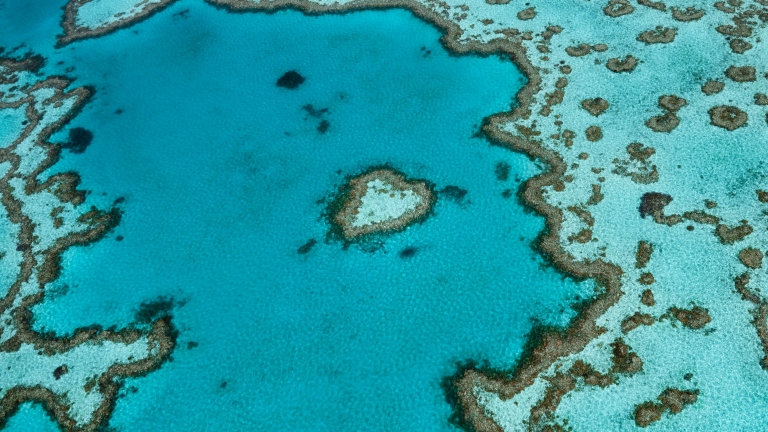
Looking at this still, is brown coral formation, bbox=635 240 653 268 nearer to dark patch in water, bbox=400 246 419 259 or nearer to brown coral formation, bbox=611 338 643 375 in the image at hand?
brown coral formation, bbox=611 338 643 375

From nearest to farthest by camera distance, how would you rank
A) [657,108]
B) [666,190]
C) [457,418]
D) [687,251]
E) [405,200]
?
[457,418] → [687,251] → [666,190] → [405,200] → [657,108]

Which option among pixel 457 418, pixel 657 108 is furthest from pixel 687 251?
pixel 457 418

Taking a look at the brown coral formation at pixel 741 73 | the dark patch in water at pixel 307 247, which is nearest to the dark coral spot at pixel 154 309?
the dark patch in water at pixel 307 247

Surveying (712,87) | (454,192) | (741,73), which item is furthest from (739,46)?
(454,192)

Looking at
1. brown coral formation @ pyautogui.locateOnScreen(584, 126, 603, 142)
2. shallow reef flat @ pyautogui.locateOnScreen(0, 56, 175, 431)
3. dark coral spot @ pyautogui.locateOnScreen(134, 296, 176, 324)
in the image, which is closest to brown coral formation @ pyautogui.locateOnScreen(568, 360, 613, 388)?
brown coral formation @ pyautogui.locateOnScreen(584, 126, 603, 142)

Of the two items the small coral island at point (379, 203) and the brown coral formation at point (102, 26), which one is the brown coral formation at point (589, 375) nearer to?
the small coral island at point (379, 203)

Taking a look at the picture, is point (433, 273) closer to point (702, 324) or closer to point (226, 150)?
point (702, 324)
